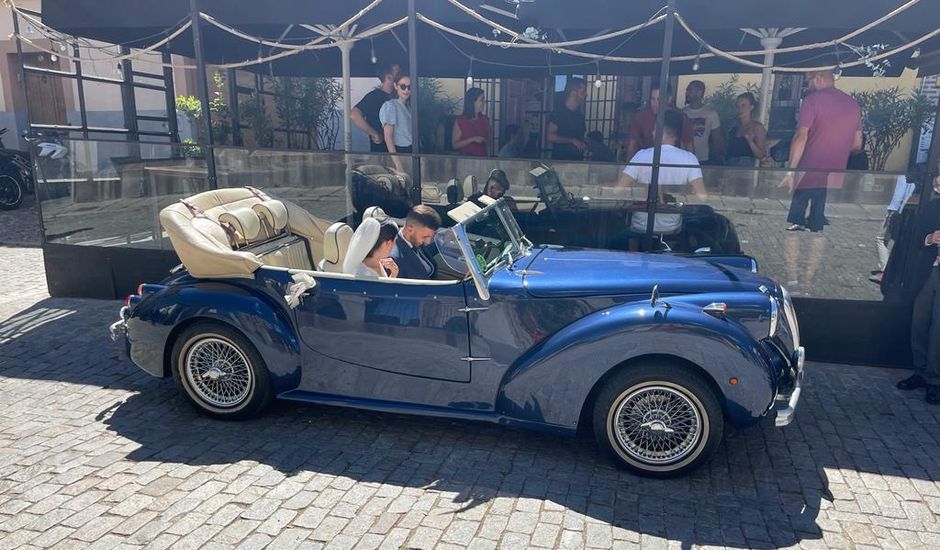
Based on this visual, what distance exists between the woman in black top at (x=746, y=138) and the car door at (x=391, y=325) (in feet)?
19.2

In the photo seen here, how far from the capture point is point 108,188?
7070 millimetres

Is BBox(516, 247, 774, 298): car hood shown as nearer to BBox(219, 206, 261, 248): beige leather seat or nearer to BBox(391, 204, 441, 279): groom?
BBox(391, 204, 441, 279): groom

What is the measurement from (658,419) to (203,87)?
5.43 meters

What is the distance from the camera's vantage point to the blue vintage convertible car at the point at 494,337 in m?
3.55

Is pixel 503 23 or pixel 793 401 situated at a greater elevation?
pixel 503 23

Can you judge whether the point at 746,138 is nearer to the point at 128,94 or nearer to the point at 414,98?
the point at 414,98

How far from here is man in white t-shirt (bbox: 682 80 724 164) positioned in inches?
346

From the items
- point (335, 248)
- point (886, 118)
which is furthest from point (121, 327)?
point (886, 118)

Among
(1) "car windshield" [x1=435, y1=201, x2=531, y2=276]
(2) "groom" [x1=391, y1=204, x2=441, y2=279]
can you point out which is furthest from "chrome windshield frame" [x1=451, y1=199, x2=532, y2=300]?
(2) "groom" [x1=391, y1=204, x2=441, y2=279]

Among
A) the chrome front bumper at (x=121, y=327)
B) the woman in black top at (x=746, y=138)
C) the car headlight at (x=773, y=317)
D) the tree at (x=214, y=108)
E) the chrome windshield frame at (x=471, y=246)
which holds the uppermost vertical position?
the tree at (x=214, y=108)

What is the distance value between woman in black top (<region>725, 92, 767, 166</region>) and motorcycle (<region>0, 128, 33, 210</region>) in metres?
13.0

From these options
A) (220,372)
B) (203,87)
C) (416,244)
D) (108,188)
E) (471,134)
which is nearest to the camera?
(220,372)

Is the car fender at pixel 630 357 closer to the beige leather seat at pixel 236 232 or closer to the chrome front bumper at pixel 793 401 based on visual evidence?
the chrome front bumper at pixel 793 401

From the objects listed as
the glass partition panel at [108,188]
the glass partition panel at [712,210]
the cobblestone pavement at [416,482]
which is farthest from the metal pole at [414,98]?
the cobblestone pavement at [416,482]
